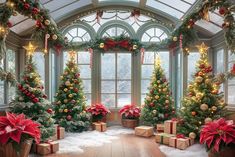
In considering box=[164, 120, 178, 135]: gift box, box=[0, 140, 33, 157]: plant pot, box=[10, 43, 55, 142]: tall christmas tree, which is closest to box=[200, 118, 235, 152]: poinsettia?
box=[164, 120, 178, 135]: gift box

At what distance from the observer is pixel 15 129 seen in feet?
11.2

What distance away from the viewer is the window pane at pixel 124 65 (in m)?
7.86

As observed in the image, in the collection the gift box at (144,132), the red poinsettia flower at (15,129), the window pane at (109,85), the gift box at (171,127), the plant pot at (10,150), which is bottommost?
the gift box at (144,132)

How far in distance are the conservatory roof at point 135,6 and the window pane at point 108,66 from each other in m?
1.44

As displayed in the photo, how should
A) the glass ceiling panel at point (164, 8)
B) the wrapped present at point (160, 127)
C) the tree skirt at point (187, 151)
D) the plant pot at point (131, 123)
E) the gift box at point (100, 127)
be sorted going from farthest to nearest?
the plant pot at point (131, 123) < the glass ceiling panel at point (164, 8) < the gift box at point (100, 127) < the wrapped present at point (160, 127) < the tree skirt at point (187, 151)

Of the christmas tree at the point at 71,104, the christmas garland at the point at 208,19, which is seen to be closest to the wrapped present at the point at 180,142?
the christmas garland at the point at 208,19

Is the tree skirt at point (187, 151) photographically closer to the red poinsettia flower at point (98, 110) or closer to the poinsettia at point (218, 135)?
the poinsettia at point (218, 135)

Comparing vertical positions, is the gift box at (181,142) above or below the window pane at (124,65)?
below

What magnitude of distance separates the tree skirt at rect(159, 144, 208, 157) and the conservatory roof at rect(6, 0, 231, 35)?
9.53 feet

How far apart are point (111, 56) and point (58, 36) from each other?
2028mm

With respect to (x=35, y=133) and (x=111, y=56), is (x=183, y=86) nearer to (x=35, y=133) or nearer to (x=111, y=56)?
(x=111, y=56)

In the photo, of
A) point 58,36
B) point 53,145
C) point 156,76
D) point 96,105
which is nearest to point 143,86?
point 156,76

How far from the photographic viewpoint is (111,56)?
786 centimetres

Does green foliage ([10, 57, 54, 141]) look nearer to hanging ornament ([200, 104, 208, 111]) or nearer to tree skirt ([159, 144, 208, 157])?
tree skirt ([159, 144, 208, 157])
